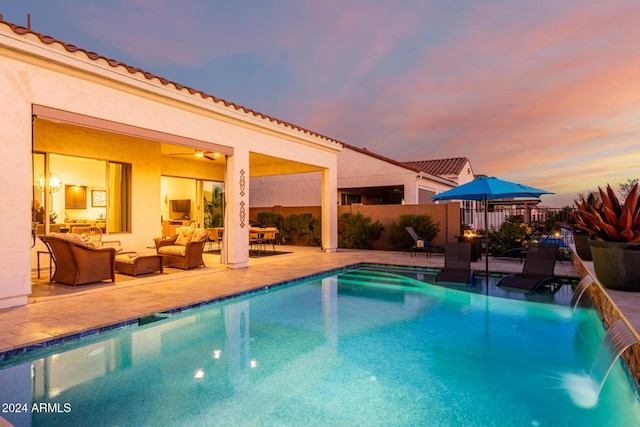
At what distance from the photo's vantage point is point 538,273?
28.2ft

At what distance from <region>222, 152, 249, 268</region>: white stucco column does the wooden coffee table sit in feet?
6.10

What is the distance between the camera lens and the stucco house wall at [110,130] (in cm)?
583

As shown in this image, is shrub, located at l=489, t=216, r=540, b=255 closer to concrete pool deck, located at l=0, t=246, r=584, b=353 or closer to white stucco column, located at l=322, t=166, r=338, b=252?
concrete pool deck, located at l=0, t=246, r=584, b=353

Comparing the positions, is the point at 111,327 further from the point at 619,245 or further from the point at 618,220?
the point at 618,220

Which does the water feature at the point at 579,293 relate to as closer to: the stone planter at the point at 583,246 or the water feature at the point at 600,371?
the stone planter at the point at 583,246

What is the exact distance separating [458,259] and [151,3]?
14.3 m

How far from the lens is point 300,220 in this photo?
1798 cm

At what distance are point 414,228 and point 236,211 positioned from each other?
7852 millimetres

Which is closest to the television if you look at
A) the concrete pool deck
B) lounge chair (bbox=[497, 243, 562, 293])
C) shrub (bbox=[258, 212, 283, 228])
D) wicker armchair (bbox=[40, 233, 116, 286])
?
shrub (bbox=[258, 212, 283, 228])

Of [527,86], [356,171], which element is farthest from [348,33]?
[356,171]

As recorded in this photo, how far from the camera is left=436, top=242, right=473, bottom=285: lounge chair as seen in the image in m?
9.04

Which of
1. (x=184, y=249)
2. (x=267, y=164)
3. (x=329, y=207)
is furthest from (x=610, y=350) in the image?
(x=267, y=164)

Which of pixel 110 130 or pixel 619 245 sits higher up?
pixel 110 130

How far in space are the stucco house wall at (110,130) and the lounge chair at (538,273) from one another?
23.0ft
